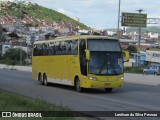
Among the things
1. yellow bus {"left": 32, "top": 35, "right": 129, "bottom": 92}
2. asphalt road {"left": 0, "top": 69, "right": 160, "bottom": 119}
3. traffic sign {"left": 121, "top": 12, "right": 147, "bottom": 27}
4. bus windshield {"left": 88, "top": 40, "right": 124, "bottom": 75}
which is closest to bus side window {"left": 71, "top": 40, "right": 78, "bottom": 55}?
yellow bus {"left": 32, "top": 35, "right": 129, "bottom": 92}

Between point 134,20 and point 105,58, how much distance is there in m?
67.2

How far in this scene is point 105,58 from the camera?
2361 centimetres

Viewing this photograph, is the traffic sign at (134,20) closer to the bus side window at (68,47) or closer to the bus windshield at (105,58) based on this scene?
the bus side window at (68,47)

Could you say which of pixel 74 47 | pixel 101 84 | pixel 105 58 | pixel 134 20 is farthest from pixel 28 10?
pixel 101 84

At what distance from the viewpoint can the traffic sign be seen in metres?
88.1

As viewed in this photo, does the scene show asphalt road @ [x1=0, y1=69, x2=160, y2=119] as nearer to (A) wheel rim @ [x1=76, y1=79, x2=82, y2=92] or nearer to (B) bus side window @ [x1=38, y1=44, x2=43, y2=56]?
(A) wheel rim @ [x1=76, y1=79, x2=82, y2=92]

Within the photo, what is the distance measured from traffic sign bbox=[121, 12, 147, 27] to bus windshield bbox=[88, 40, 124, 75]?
64.3 m

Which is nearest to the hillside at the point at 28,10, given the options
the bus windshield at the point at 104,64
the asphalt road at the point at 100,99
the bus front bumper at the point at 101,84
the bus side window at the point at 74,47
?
the bus side window at the point at 74,47

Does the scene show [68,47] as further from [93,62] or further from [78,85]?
[93,62]

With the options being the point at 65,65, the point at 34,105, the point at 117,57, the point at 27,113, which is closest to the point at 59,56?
the point at 65,65

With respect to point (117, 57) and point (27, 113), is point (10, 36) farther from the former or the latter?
point (27, 113)

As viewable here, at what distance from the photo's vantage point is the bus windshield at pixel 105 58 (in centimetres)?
2344

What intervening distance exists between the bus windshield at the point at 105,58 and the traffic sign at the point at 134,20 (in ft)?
211

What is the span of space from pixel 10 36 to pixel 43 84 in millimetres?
119754
